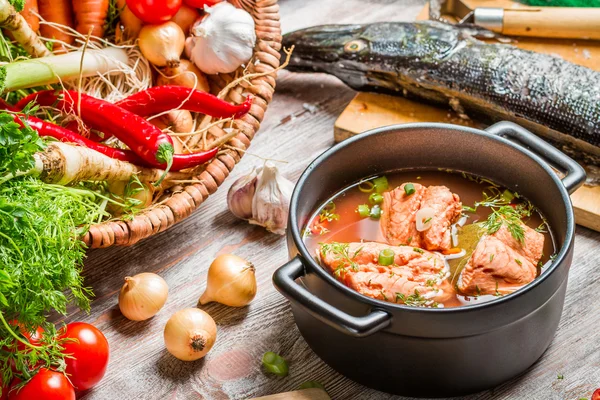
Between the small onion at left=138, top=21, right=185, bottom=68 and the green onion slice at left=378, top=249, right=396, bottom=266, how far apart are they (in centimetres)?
90

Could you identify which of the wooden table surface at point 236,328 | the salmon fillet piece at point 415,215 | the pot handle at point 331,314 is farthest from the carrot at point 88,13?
the pot handle at point 331,314

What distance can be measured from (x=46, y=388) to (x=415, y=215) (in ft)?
2.81

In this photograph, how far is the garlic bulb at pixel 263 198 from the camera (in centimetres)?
196

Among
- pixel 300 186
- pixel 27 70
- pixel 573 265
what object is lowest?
pixel 573 265

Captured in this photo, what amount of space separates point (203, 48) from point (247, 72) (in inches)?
5.5

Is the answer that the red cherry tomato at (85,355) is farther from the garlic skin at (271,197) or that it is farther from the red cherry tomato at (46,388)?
the garlic skin at (271,197)

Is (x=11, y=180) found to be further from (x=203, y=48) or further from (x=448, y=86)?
(x=448, y=86)

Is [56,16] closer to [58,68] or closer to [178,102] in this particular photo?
[58,68]

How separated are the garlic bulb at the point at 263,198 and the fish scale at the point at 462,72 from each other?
578 mm

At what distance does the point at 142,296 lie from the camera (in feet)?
5.77

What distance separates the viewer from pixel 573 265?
1884mm

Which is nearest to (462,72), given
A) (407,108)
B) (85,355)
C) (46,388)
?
(407,108)

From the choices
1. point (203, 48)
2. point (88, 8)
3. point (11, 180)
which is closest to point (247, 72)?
point (203, 48)

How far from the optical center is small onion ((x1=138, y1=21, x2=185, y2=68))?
210 centimetres
